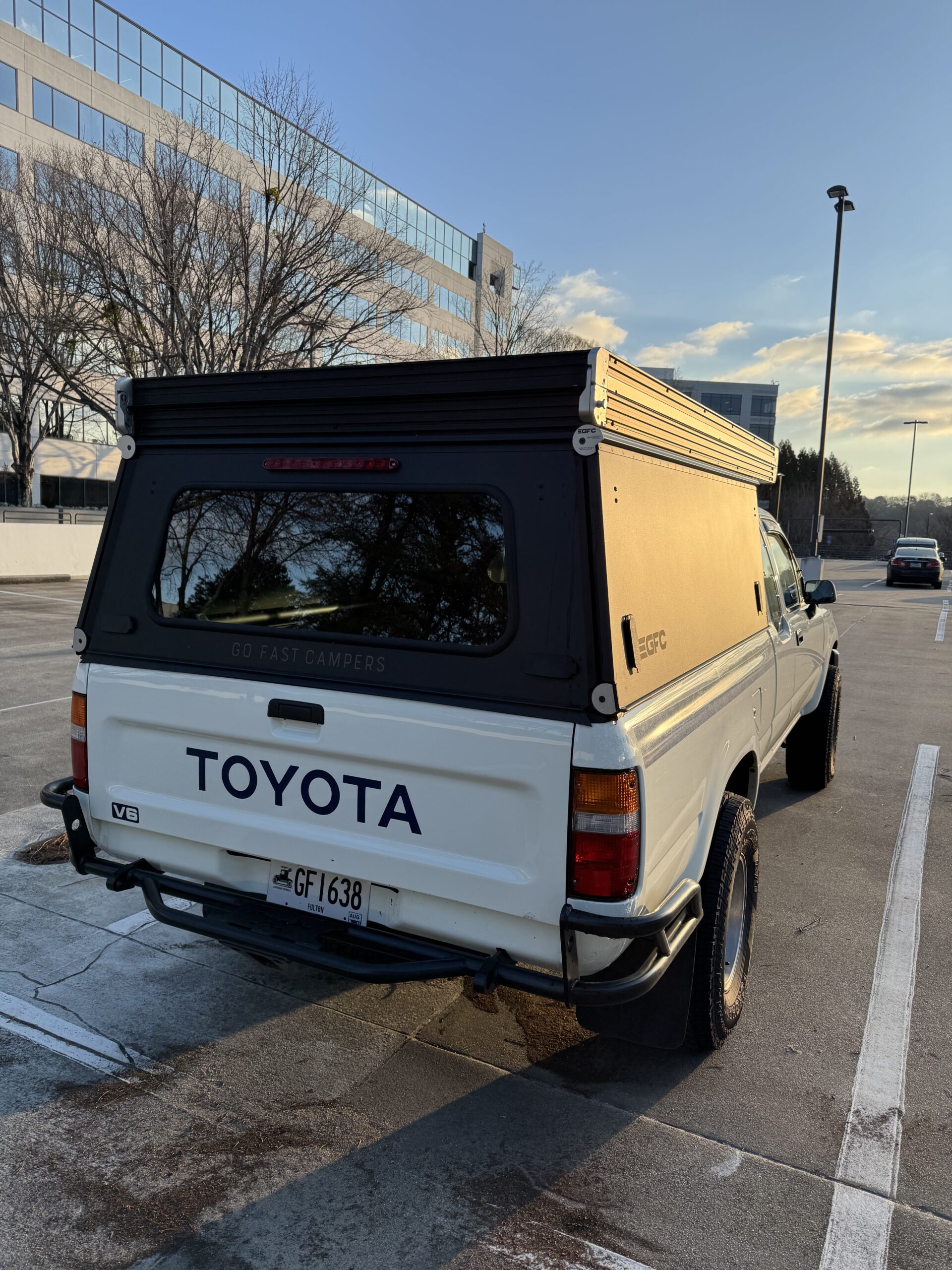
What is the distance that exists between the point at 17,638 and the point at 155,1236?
11.8 m

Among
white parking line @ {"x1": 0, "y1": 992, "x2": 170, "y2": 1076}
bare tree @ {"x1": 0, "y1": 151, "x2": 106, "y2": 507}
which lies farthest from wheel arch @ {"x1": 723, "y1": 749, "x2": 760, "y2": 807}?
bare tree @ {"x1": 0, "y1": 151, "x2": 106, "y2": 507}

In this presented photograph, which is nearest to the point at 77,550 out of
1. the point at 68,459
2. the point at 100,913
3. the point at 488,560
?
the point at 68,459

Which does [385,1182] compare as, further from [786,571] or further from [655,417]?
[786,571]

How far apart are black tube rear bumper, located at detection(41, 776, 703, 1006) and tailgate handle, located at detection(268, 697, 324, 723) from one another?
0.64 m

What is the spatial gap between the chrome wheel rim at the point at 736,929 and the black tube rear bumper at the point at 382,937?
0.61 meters

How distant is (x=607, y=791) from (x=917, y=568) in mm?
33288

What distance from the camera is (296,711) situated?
2.77 meters

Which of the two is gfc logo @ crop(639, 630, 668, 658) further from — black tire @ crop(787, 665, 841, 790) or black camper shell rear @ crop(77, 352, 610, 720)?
black tire @ crop(787, 665, 841, 790)

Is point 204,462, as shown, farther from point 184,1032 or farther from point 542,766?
point 184,1032

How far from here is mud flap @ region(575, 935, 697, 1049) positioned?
296 cm

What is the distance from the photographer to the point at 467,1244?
2.36 metres

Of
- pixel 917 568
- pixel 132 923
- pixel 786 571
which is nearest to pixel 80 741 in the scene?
pixel 132 923

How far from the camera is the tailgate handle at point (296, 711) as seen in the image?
2.74 m

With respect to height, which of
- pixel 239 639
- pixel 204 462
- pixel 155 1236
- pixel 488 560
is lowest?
pixel 155 1236
